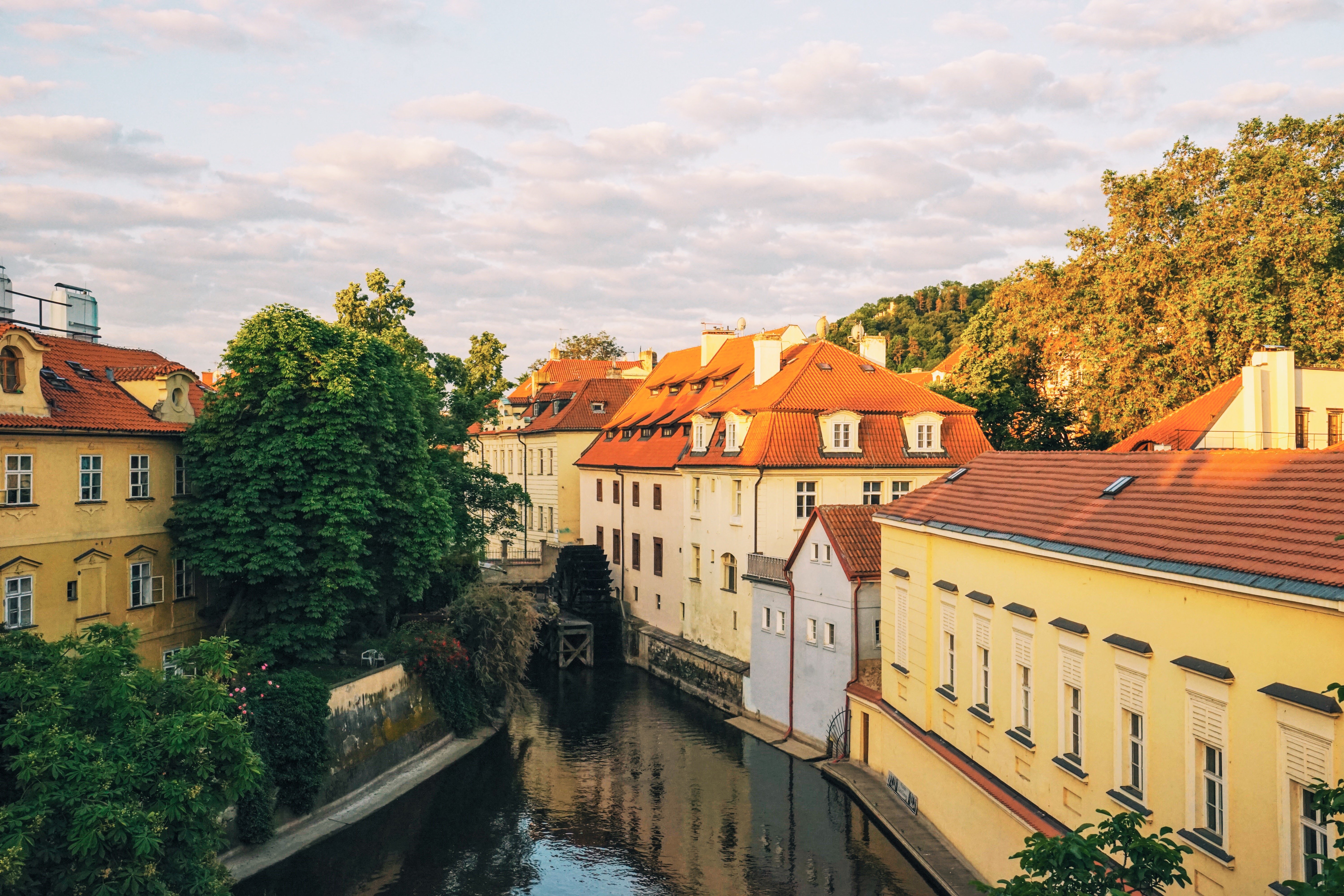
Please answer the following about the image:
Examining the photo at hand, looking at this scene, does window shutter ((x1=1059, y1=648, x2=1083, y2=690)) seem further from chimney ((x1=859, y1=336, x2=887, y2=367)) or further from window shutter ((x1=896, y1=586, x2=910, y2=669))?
chimney ((x1=859, y1=336, x2=887, y2=367))

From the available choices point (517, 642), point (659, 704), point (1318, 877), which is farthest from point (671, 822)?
point (1318, 877)

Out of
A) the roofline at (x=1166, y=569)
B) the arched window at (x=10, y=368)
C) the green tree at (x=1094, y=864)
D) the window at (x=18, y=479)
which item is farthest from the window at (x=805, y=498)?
the green tree at (x=1094, y=864)

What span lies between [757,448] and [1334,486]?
21223 mm

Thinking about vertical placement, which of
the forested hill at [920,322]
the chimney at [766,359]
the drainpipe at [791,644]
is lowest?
the drainpipe at [791,644]

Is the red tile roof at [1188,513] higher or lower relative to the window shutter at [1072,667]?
higher

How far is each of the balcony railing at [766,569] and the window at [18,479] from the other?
17.7m

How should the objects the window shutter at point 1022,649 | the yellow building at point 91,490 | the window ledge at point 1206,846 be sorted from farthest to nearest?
the yellow building at point 91,490, the window shutter at point 1022,649, the window ledge at point 1206,846

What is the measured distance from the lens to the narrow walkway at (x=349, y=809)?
1931 cm

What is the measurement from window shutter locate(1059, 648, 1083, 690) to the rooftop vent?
2244 millimetres

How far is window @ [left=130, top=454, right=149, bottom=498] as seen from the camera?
23.4 metres

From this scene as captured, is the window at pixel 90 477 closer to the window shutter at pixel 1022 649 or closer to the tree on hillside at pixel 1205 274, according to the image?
the window shutter at pixel 1022 649

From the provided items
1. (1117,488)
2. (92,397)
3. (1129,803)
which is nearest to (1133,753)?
(1129,803)

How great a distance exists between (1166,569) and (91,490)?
70.2 feet

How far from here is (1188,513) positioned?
1216 centimetres
